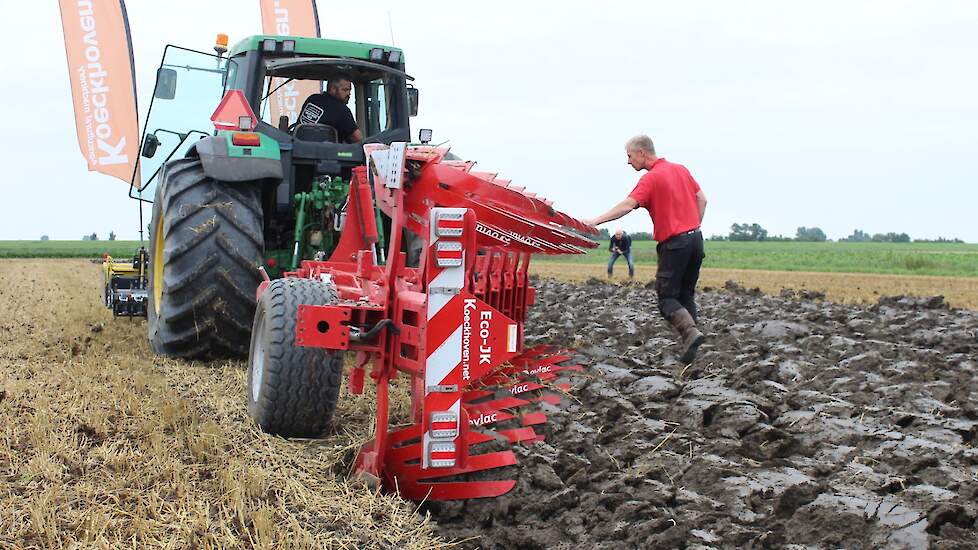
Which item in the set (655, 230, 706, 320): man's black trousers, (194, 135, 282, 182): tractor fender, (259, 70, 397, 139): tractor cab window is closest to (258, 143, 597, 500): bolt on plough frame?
(194, 135, 282, 182): tractor fender

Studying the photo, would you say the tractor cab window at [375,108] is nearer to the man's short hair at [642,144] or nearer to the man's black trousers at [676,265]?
the man's short hair at [642,144]

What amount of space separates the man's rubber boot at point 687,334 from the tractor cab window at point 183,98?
3.78 metres

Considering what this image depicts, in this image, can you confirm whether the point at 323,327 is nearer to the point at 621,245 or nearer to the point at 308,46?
the point at 308,46

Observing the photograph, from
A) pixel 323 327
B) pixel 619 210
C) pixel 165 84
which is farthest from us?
pixel 165 84

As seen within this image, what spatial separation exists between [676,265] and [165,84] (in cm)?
417

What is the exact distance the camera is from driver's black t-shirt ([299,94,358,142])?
7.26m

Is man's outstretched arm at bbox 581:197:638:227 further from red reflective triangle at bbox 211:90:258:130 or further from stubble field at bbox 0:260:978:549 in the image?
red reflective triangle at bbox 211:90:258:130

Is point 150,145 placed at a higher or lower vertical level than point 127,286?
higher

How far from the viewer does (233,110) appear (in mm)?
6797

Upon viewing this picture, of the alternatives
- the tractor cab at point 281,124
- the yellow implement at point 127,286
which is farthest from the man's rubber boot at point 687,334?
the yellow implement at point 127,286

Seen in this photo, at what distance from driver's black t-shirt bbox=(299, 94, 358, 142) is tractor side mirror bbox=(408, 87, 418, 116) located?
1.66ft

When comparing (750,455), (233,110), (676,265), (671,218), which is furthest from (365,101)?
(750,455)

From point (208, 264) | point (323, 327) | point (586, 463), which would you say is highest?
point (208, 264)

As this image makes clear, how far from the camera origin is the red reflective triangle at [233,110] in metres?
6.77
